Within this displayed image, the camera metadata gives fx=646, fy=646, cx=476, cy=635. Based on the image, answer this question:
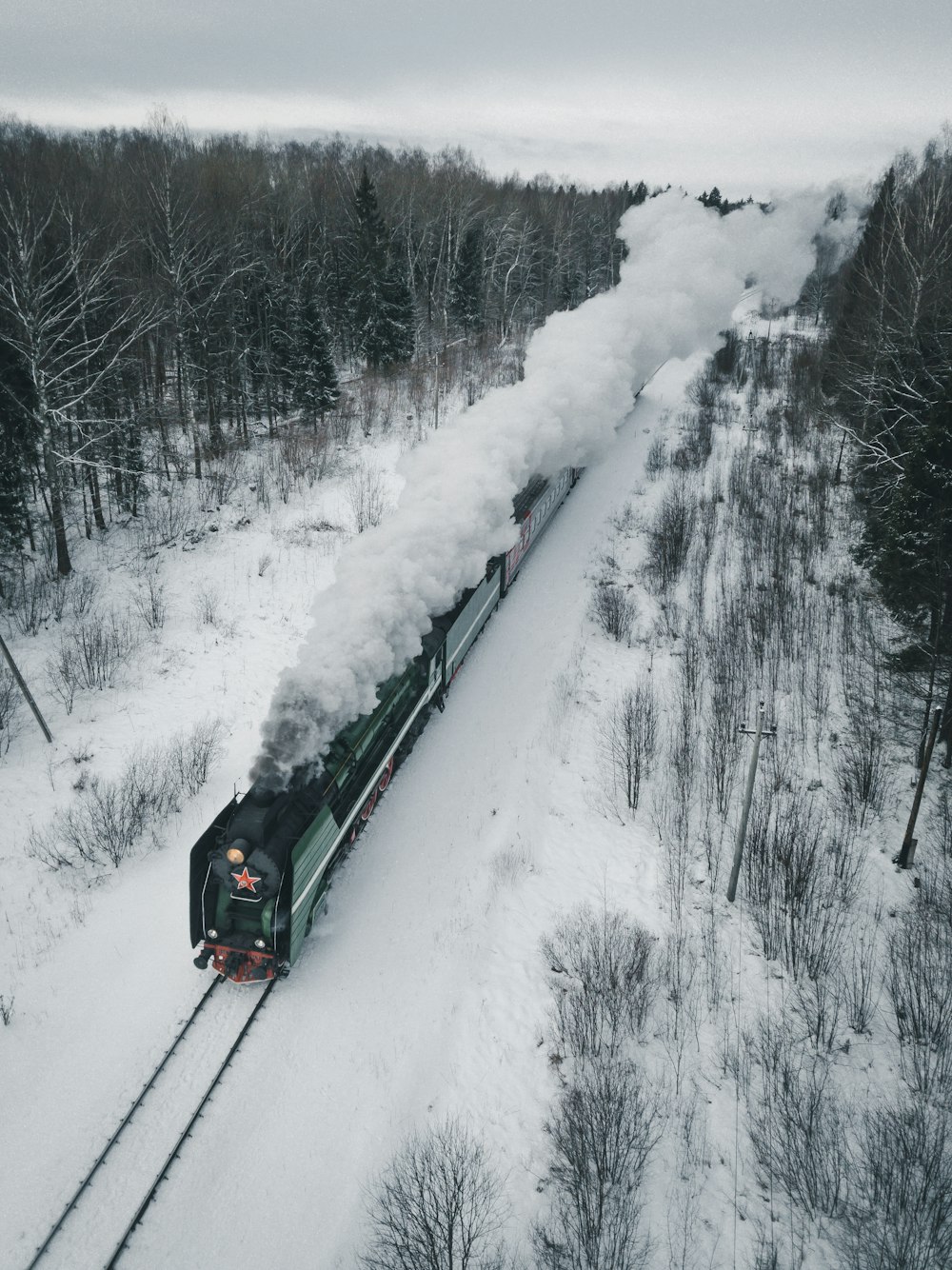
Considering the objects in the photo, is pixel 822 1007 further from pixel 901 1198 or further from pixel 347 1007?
pixel 347 1007

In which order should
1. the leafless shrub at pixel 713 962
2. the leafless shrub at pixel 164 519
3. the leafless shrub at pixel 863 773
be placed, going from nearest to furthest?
the leafless shrub at pixel 713 962 → the leafless shrub at pixel 863 773 → the leafless shrub at pixel 164 519

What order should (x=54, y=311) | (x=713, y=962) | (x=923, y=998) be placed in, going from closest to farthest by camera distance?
(x=923, y=998) < (x=713, y=962) < (x=54, y=311)

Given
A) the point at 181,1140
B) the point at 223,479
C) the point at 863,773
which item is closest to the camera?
the point at 181,1140

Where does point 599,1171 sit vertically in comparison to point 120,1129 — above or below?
above

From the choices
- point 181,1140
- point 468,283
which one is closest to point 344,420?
point 468,283

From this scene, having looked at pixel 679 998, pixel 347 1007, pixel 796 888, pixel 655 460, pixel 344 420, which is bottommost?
pixel 347 1007

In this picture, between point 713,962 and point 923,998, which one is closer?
point 923,998

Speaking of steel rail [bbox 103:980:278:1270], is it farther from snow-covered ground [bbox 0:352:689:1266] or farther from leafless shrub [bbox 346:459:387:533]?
leafless shrub [bbox 346:459:387:533]

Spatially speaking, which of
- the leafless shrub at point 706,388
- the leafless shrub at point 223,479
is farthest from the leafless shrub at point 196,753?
the leafless shrub at point 706,388

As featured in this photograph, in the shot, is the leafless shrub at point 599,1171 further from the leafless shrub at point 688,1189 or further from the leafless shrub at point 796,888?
the leafless shrub at point 796,888
